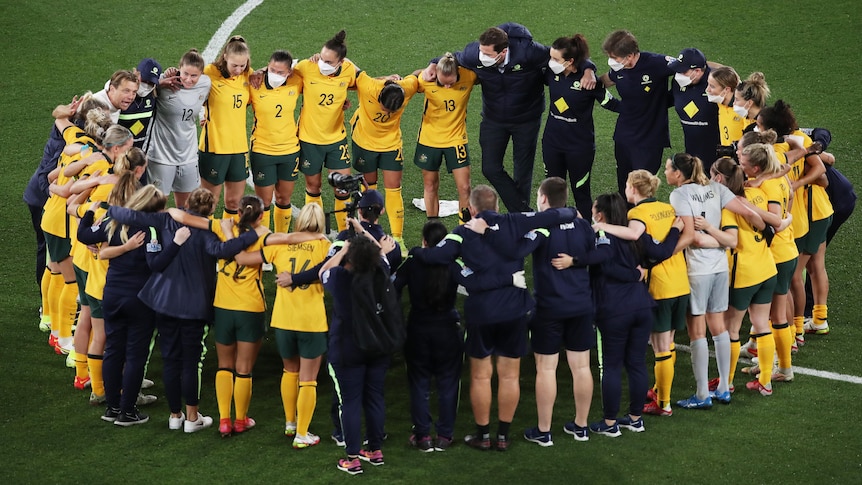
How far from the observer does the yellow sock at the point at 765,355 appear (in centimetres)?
908

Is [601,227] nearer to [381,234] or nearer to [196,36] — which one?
[381,234]

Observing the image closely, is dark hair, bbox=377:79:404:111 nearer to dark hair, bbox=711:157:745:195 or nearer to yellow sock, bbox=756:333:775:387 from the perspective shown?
dark hair, bbox=711:157:745:195

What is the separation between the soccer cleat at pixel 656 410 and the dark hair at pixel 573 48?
11.3ft

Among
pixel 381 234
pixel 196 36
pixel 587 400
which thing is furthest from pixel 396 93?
pixel 196 36

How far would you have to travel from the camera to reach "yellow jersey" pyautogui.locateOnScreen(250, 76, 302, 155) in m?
11.1

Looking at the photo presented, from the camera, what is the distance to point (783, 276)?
9.30 m

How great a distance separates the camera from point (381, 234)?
811 centimetres

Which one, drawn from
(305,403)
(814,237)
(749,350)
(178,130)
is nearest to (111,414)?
(305,403)

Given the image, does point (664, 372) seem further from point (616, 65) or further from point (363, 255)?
point (616, 65)

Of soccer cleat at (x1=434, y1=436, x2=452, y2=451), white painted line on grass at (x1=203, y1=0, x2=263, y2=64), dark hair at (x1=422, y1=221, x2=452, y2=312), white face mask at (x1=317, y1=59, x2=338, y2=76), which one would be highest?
white painted line on grass at (x1=203, y1=0, x2=263, y2=64)

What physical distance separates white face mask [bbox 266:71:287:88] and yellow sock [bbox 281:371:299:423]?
3619 mm

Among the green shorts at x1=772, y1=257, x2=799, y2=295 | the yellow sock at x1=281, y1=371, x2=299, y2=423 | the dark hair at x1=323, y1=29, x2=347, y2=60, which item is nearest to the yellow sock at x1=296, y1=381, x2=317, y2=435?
the yellow sock at x1=281, y1=371, x2=299, y2=423

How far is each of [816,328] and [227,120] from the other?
219 inches

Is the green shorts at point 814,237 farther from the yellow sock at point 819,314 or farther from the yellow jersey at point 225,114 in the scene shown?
the yellow jersey at point 225,114
